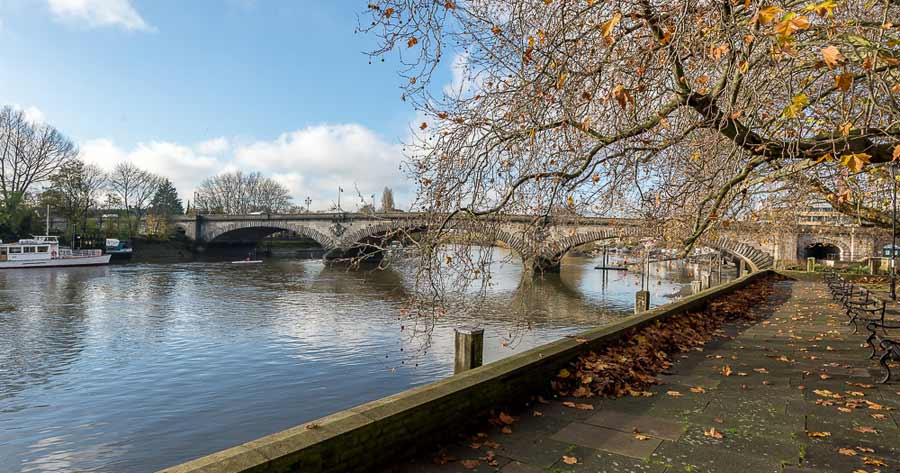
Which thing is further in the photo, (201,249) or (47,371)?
(201,249)

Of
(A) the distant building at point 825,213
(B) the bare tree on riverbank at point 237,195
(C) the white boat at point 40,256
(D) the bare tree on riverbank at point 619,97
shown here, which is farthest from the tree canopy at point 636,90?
(B) the bare tree on riverbank at point 237,195

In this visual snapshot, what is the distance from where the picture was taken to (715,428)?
466 cm

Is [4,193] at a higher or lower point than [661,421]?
higher

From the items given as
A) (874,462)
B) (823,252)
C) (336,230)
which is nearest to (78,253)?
(336,230)

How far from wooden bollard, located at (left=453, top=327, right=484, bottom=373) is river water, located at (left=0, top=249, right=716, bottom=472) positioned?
0.55 metres

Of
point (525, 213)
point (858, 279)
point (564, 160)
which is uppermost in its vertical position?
point (564, 160)

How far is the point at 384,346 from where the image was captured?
48.9 feet

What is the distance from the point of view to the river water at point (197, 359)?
8812 millimetres

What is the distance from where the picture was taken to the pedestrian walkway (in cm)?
393

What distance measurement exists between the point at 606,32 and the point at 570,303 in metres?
22.9

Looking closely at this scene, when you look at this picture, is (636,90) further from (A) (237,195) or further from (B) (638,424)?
(A) (237,195)

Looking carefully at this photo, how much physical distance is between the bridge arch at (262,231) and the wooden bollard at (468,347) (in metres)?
47.8

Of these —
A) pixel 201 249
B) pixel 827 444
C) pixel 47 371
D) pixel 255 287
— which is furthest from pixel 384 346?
pixel 201 249

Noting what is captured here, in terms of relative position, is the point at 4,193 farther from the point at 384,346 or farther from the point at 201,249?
the point at 384,346
